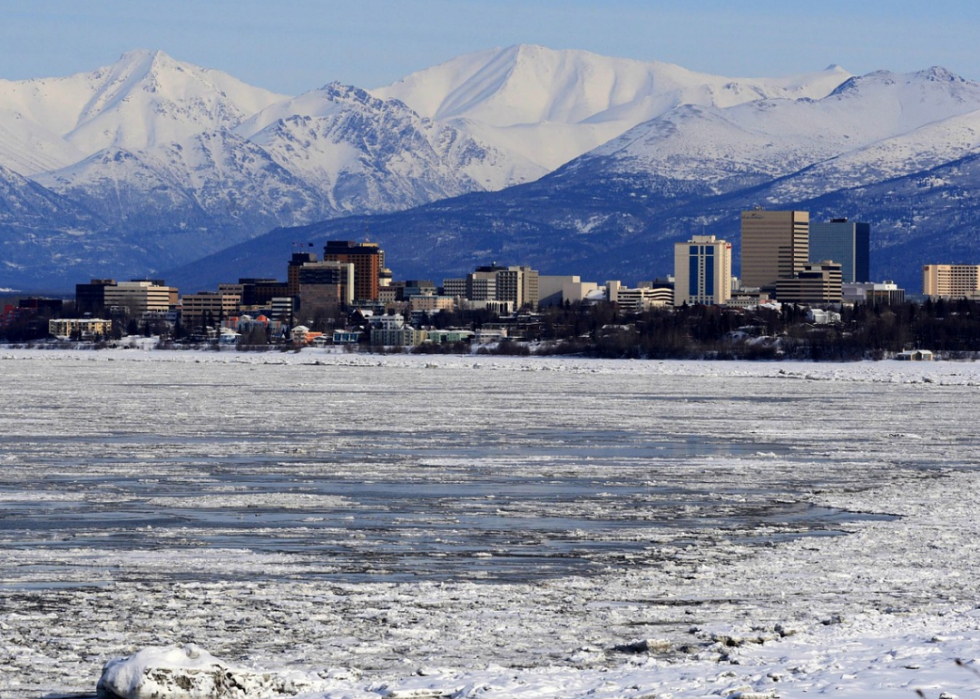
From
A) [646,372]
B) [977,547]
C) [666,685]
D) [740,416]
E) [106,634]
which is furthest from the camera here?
[646,372]

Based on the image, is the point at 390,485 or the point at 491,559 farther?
the point at 390,485

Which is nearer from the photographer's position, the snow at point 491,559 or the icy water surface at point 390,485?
the snow at point 491,559

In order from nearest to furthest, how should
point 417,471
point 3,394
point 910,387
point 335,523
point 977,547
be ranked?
1. point 977,547
2. point 335,523
3. point 417,471
4. point 3,394
5. point 910,387

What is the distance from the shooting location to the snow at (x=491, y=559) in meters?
16.4

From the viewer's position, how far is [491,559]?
22.9 metres

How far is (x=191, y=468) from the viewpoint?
35.3 metres

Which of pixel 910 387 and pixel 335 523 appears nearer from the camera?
pixel 335 523

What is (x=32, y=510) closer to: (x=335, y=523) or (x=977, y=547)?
(x=335, y=523)

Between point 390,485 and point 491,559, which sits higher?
point 390,485

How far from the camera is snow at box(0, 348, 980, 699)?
16438mm

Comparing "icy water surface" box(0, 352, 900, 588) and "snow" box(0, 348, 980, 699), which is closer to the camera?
"snow" box(0, 348, 980, 699)

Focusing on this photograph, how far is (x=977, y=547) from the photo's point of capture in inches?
942

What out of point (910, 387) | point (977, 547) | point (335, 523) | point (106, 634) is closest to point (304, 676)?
point (106, 634)

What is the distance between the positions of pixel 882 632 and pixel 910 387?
6967 cm
